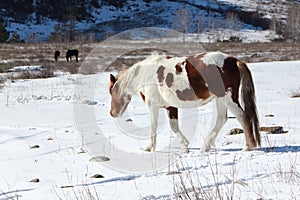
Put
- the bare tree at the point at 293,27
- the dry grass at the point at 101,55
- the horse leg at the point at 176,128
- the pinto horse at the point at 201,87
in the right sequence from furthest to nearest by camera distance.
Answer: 1. the bare tree at the point at 293,27
2. the dry grass at the point at 101,55
3. the horse leg at the point at 176,128
4. the pinto horse at the point at 201,87

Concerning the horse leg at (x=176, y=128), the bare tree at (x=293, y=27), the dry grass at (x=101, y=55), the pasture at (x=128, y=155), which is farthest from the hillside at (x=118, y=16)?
the horse leg at (x=176, y=128)

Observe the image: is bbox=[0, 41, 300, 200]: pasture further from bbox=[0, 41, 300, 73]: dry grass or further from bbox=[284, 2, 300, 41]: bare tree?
bbox=[284, 2, 300, 41]: bare tree

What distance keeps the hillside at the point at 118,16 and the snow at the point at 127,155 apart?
5988 centimetres

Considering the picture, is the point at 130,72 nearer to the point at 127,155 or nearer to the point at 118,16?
the point at 127,155

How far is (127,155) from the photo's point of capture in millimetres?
6020

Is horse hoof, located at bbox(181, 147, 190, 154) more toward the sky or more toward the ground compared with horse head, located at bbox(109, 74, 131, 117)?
more toward the ground

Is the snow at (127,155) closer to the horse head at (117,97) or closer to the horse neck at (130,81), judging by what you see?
the horse head at (117,97)

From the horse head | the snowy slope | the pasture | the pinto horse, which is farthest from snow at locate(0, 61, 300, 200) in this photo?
the snowy slope

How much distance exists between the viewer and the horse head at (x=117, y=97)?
257 inches

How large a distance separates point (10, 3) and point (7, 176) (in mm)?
83482

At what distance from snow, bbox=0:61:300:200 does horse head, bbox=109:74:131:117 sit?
532 mm

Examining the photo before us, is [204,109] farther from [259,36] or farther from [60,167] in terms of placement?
[259,36]

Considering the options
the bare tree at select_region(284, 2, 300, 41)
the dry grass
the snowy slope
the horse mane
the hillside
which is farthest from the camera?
the bare tree at select_region(284, 2, 300, 41)

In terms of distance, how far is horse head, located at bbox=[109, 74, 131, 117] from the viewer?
6.54m
